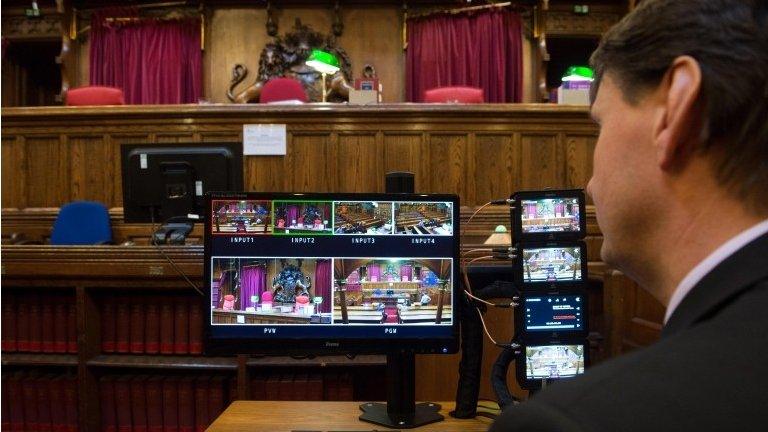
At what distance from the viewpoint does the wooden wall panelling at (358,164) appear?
15.4ft

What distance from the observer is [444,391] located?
2.06 meters

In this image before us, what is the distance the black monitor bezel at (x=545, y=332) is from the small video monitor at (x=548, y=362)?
1cm

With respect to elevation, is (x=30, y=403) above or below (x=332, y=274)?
below

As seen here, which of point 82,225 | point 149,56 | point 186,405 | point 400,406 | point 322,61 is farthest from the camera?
point 149,56

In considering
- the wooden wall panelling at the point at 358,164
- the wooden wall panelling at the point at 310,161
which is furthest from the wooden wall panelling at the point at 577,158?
the wooden wall panelling at the point at 310,161

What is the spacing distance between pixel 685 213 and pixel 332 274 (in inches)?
40.7

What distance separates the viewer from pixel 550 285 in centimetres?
127

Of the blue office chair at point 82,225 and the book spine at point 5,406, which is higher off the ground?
the blue office chair at point 82,225

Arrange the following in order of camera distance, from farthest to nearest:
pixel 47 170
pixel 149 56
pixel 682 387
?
pixel 149 56 < pixel 47 170 < pixel 682 387

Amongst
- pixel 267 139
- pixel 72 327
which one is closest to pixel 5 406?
pixel 72 327

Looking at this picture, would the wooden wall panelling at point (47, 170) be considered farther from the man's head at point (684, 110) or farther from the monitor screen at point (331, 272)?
the man's head at point (684, 110)

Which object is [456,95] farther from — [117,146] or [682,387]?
[682,387]

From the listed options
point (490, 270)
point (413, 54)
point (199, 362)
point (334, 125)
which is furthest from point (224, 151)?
point (413, 54)

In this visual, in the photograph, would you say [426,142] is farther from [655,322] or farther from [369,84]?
[655,322]
